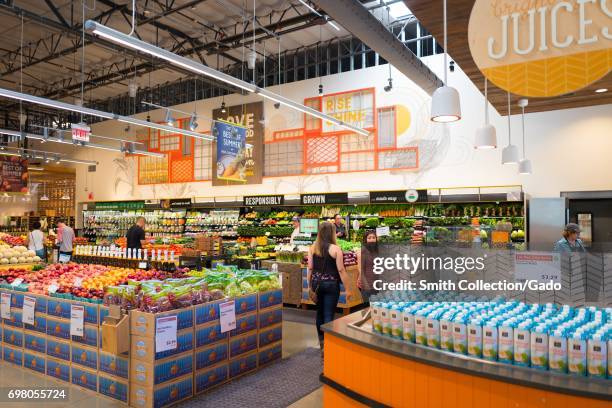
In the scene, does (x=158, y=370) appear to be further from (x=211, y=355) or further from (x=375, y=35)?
(x=375, y=35)

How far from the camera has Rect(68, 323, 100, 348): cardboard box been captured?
450cm

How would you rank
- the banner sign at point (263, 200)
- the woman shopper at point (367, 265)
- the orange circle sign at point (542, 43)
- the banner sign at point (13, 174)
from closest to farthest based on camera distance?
1. the orange circle sign at point (542, 43)
2. the woman shopper at point (367, 265)
3. the banner sign at point (263, 200)
4. the banner sign at point (13, 174)

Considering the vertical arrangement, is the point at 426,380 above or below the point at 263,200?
below

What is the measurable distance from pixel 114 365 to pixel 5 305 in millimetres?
2193

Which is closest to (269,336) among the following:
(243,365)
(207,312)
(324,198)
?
(243,365)

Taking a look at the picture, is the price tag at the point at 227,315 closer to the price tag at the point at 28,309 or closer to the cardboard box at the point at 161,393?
the cardboard box at the point at 161,393

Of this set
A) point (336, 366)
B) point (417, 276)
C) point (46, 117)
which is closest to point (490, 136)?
point (417, 276)

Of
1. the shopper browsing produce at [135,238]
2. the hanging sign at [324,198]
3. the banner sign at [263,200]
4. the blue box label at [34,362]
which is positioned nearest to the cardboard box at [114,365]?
the blue box label at [34,362]

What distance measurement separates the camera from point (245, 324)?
5.09 meters

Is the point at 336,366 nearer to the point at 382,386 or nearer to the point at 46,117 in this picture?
the point at 382,386

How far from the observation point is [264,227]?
13.4m

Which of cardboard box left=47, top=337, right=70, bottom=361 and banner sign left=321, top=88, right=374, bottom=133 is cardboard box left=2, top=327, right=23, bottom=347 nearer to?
cardboard box left=47, top=337, right=70, bottom=361

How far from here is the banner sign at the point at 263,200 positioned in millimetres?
13000

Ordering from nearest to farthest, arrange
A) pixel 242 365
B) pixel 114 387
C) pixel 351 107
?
pixel 114 387 → pixel 242 365 → pixel 351 107
